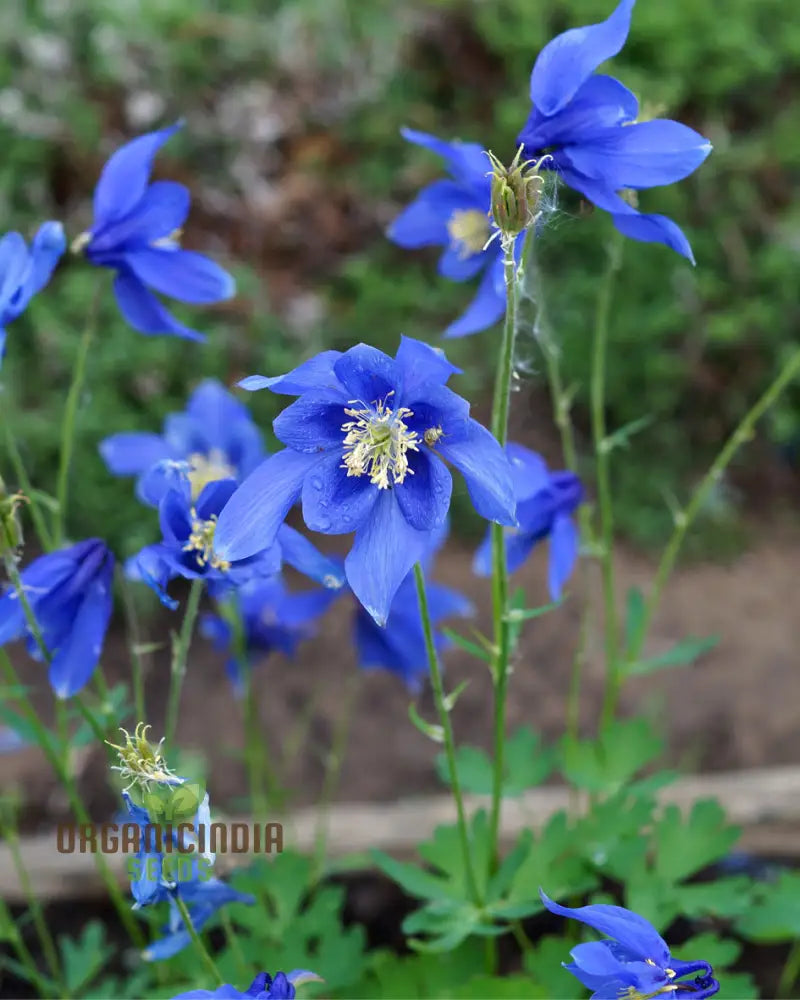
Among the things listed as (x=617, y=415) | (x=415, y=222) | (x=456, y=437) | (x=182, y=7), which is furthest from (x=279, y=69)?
(x=456, y=437)

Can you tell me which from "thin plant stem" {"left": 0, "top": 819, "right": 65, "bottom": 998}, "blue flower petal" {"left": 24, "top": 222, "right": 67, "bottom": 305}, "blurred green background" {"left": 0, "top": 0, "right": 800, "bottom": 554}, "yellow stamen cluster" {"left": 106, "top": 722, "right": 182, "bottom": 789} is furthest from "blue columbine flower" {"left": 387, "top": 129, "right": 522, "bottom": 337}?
"blurred green background" {"left": 0, "top": 0, "right": 800, "bottom": 554}

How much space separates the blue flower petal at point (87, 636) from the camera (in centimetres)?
141

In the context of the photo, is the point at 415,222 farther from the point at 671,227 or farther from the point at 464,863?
the point at 464,863

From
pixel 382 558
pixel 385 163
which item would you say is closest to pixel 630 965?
pixel 382 558

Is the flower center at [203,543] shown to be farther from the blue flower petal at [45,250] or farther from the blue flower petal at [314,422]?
the blue flower petal at [45,250]

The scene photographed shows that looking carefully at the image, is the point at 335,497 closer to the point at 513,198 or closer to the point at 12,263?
the point at 513,198

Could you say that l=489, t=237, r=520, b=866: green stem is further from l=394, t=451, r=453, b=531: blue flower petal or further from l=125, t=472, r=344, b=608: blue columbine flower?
l=125, t=472, r=344, b=608: blue columbine flower

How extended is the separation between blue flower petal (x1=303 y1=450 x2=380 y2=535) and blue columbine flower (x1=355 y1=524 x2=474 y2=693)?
694 millimetres

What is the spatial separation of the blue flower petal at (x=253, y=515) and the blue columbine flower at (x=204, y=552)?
149 millimetres

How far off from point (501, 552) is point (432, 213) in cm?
65

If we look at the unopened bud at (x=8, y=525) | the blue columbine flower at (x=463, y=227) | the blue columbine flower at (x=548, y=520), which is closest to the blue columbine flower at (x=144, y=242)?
the blue columbine flower at (x=463, y=227)

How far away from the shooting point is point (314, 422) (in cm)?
117

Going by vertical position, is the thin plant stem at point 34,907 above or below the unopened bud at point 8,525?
below

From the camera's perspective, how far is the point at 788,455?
355 cm
